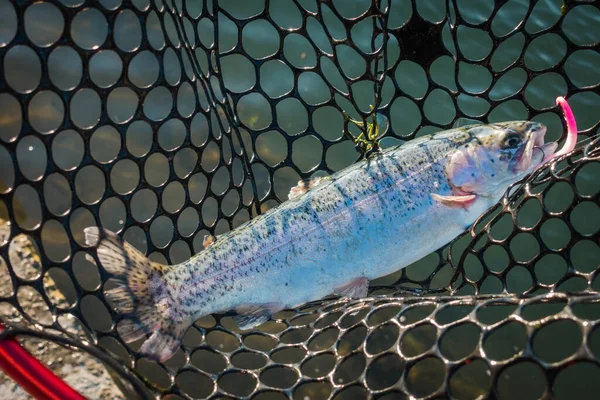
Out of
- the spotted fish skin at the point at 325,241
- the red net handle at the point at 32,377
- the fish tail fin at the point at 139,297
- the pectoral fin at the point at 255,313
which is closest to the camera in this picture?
the red net handle at the point at 32,377

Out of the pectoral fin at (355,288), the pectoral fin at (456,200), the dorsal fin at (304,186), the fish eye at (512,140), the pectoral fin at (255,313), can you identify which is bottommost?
the pectoral fin at (355,288)

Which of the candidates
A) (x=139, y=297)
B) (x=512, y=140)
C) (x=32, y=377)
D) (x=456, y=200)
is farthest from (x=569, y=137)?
(x=32, y=377)

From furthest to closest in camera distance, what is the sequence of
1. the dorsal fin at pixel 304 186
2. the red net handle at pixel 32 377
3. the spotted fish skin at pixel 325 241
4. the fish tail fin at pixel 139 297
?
the dorsal fin at pixel 304 186
the spotted fish skin at pixel 325 241
the fish tail fin at pixel 139 297
the red net handle at pixel 32 377

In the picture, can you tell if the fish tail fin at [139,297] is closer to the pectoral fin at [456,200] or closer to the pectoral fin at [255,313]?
the pectoral fin at [255,313]

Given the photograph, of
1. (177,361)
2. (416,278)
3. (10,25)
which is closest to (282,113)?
(416,278)

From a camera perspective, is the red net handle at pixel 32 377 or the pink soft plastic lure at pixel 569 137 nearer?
the red net handle at pixel 32 377

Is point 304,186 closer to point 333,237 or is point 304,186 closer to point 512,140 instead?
point 333,237

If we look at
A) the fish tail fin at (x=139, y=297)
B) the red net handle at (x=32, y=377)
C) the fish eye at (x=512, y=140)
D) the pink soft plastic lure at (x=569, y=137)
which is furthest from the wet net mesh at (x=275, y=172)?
the red net handle at (x=32, y=377)

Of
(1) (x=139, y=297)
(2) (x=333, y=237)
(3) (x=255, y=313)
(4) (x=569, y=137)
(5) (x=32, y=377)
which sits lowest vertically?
(3) (x=255, y=313)
